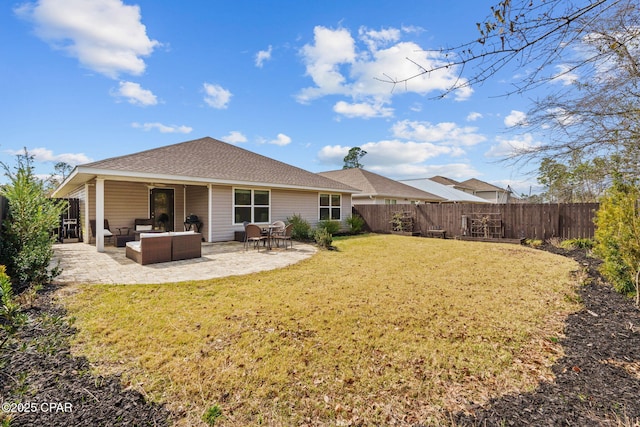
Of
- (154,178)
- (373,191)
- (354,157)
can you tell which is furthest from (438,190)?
(154,178)

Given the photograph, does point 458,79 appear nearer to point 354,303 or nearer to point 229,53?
point 354,303

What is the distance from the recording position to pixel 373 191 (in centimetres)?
1969

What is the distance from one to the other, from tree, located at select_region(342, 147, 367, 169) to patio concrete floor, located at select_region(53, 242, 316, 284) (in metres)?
40.7

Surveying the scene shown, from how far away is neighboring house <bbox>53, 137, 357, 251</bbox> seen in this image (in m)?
10.3

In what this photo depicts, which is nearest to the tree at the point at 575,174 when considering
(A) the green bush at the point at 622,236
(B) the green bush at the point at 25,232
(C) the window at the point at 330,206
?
(A) the green bush at the point at 622,236

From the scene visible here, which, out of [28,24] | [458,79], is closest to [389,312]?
[458,79]

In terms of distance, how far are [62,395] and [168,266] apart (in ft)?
16.7

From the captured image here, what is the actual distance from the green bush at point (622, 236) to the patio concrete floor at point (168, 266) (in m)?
6.80

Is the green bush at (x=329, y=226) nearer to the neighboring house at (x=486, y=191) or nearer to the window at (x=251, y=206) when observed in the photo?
the window at (x=251, y=206)

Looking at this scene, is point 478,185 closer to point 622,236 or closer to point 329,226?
point 329,226

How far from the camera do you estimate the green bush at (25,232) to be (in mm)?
4977

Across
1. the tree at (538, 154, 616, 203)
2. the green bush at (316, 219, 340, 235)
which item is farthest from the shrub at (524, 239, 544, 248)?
the green bush at (316, 219, 340, 235)

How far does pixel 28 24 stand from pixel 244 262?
7.65 metres

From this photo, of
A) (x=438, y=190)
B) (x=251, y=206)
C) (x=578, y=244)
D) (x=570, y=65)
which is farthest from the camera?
(x=438, y=190)
